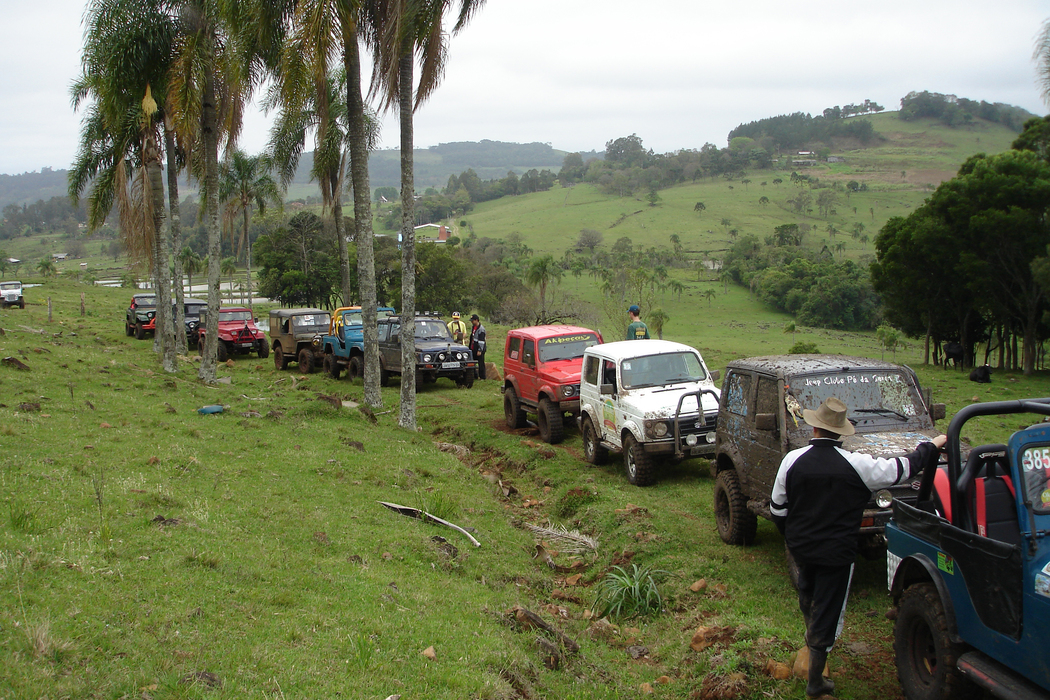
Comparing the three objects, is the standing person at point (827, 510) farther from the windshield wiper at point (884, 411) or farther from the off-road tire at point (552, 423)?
the off-road tire at point (552, 423)

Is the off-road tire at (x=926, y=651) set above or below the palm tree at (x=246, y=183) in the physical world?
below

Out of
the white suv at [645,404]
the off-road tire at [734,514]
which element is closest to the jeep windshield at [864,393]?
the off-road tire at [734,514]

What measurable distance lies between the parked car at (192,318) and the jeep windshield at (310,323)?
7.85m

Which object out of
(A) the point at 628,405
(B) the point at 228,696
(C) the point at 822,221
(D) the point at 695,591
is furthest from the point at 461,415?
(C) the point at 822,221

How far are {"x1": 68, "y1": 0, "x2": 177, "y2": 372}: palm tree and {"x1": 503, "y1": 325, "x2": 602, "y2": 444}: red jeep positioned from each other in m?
10.3

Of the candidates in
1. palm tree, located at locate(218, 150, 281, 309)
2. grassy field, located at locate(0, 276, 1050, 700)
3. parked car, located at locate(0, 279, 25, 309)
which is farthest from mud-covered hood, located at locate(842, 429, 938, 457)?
parked car, located at locate(0, 279, 25, 309)

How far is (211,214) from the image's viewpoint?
18234 mm

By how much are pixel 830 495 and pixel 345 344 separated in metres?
19.3

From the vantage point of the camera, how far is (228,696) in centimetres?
414

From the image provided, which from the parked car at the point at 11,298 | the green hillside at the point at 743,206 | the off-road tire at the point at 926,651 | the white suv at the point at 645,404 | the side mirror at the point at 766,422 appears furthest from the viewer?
the green hillside at the point at 743,206

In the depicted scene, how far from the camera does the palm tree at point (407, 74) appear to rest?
45.8 feet

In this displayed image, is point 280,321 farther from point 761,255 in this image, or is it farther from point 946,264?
point 761,255

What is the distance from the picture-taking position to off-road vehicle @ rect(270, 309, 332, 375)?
24.9 meters

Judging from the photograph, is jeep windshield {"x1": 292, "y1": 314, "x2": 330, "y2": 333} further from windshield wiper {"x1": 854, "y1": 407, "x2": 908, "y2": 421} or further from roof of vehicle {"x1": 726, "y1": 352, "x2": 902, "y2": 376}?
windshield wiper {"x1": 854, "y1": 407, "x2": 908, "y2": 421}
